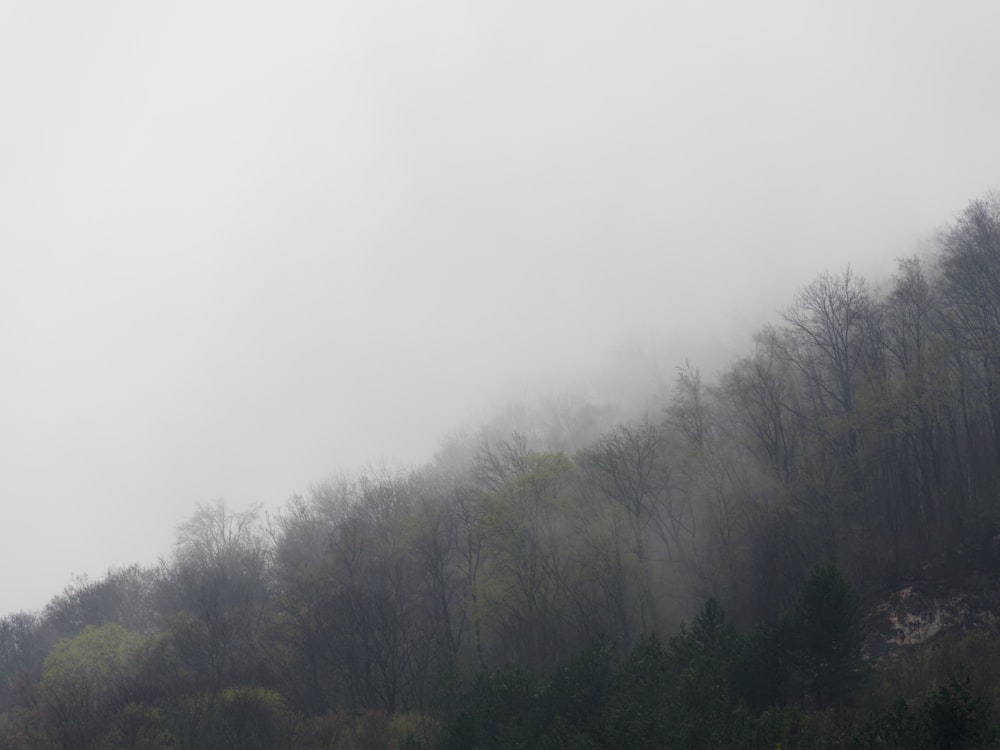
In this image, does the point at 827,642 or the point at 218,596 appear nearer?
the point at 827,642

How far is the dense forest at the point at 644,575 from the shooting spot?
27.5 metres

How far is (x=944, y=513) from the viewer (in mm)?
39875

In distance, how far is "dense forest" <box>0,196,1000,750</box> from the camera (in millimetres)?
27531

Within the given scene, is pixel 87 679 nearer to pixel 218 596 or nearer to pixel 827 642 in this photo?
pixel 218 596

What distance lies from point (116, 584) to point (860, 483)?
236 ft

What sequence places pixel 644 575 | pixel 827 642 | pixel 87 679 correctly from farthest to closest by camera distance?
1. pixel 87 679
2. pixel 644 575
3. pixel 827 642

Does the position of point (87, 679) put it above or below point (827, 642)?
above

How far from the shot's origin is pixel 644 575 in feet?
151

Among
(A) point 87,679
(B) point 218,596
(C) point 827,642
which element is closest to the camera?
(C) point 827,642

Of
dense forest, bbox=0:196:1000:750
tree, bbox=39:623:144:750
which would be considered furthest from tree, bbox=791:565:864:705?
tree, bbox=39:623:144:750

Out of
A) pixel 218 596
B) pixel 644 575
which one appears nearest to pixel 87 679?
pixel 218 596

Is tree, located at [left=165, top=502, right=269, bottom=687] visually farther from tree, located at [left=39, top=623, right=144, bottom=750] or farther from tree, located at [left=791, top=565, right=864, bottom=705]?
tree, located at [left=791, top=565, right=864, bottom=705]

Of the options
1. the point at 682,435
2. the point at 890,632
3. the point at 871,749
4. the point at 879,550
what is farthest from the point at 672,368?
the point at 871,749

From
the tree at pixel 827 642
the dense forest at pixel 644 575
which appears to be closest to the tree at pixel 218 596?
the dense forest at pixel 644 575
